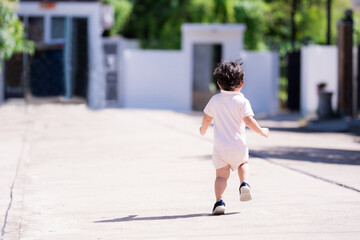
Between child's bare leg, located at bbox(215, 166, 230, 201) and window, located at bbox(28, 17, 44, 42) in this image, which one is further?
window, located at bbox(28, 17, 44, 42)

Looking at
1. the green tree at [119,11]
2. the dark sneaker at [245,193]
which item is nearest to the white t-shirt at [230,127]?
the dark sneaker at [245,193]

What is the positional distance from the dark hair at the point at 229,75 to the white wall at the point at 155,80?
20.9m

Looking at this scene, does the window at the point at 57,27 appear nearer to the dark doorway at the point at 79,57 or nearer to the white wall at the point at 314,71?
the dark doorway at the point at 79,57

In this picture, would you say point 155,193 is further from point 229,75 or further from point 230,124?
point 229,75

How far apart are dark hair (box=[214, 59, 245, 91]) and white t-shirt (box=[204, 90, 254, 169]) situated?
63 millimetres

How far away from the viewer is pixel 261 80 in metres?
28.6

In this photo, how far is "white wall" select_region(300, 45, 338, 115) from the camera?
2456cm

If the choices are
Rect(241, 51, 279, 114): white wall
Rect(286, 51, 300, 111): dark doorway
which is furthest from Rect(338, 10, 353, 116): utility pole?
Rect(241, 51, 279, 114): white wall

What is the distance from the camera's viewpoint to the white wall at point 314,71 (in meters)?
24.6

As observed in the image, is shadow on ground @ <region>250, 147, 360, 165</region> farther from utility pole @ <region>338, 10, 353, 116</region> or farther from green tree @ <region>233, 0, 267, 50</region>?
green tree @ <region>233, 0, 267, 50</region>

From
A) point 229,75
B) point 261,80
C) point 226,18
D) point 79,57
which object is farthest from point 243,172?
point 226,18

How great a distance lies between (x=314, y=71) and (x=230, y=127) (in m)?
17.8

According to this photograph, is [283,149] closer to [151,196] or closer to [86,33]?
[151,196]

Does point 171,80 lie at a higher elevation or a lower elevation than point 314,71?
lower
